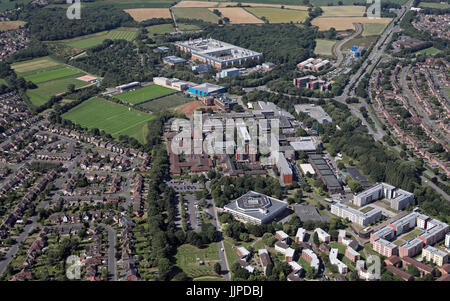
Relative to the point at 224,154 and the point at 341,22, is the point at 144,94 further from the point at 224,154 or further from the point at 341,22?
the point at 341,22

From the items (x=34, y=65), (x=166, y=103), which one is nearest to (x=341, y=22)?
(x=166, y=103)

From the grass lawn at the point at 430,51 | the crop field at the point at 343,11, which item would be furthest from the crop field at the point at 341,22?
the grass lawn at the point at 430,51

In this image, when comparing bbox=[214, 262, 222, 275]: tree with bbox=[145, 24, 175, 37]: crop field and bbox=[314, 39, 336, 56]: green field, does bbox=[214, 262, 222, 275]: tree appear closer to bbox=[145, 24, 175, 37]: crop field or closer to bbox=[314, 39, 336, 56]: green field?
bbox=[314, 39, 336, 56]: green field

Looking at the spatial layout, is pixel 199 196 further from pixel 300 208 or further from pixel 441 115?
pixel 441 115

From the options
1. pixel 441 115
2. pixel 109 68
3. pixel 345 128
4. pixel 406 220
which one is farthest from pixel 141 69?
pixel 406 220

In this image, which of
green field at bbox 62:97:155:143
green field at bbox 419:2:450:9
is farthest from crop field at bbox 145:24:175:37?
Result: green field at bbox 419:2:450:9

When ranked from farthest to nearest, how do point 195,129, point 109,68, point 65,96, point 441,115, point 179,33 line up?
point 179,33, point 109,68, point 65,96, point 441,115, point 195,129
